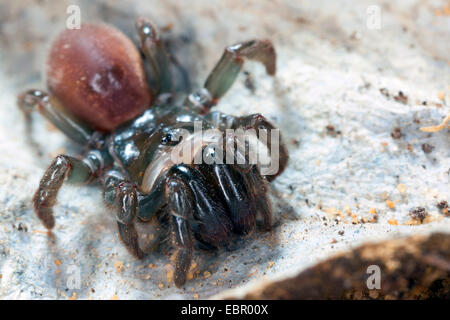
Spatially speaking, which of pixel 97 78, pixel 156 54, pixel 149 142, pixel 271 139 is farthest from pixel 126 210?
pixel 156 54

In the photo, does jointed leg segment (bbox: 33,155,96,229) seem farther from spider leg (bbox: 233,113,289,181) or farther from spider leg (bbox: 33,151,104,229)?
spider leg (bbox: 233,113,289,181)

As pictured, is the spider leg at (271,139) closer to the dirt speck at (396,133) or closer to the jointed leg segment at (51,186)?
the dirt speck at (396,133)

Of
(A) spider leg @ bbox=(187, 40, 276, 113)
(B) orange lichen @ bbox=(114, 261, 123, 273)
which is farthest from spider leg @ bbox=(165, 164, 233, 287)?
(A) spider leg @ bbox=(187, 40, 276, 113)

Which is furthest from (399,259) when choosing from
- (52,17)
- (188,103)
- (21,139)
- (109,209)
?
(52,17)

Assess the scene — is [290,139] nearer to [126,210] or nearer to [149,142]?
[149,142]

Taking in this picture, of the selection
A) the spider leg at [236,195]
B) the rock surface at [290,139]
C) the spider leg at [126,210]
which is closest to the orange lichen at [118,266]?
the rock surface at [290,139]

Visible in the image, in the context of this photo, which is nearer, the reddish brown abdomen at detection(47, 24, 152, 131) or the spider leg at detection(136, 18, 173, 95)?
the reddish brown abdomen at detection(47, 24, 152, 131)

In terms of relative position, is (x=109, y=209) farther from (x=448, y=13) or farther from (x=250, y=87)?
(x=448, y=13)
